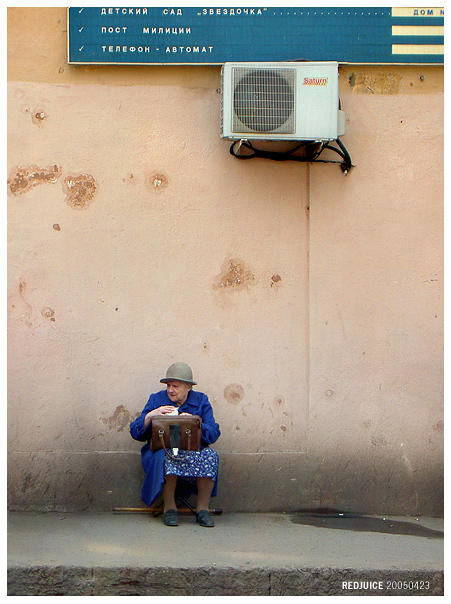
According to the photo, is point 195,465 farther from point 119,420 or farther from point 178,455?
point 119,420

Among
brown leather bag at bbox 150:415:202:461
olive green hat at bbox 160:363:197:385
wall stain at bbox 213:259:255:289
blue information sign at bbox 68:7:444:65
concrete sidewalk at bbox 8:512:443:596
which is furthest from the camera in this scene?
wall stain at bbox 213:259:255:289

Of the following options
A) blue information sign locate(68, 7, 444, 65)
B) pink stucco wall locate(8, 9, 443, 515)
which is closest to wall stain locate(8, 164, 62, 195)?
pink stucco wall locate(8, 9, 443, 515)

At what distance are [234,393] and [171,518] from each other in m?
1.05

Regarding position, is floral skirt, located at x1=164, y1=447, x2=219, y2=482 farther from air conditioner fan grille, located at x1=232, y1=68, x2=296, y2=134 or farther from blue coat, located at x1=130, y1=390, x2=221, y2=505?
air conditioner fan grille, located at x1=232, y1=68, x2=296, y2=134

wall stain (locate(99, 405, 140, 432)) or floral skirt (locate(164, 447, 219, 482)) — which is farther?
wall stain (locate(99, 405, 140, 432))

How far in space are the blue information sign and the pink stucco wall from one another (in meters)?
0.16

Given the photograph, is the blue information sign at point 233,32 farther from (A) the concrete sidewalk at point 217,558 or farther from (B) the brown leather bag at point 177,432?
(A) the concrete sidewalk at point 217,558

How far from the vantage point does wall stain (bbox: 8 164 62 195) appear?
5.80 m

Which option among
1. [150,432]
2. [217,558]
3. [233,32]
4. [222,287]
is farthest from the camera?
[222,287]

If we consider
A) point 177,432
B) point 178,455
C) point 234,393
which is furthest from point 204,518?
point 234,393

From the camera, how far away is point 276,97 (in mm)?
5441

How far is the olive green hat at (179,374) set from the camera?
552 cm

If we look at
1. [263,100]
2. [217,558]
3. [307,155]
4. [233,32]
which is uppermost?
[233,32]

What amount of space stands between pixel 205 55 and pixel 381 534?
369 centimetres
